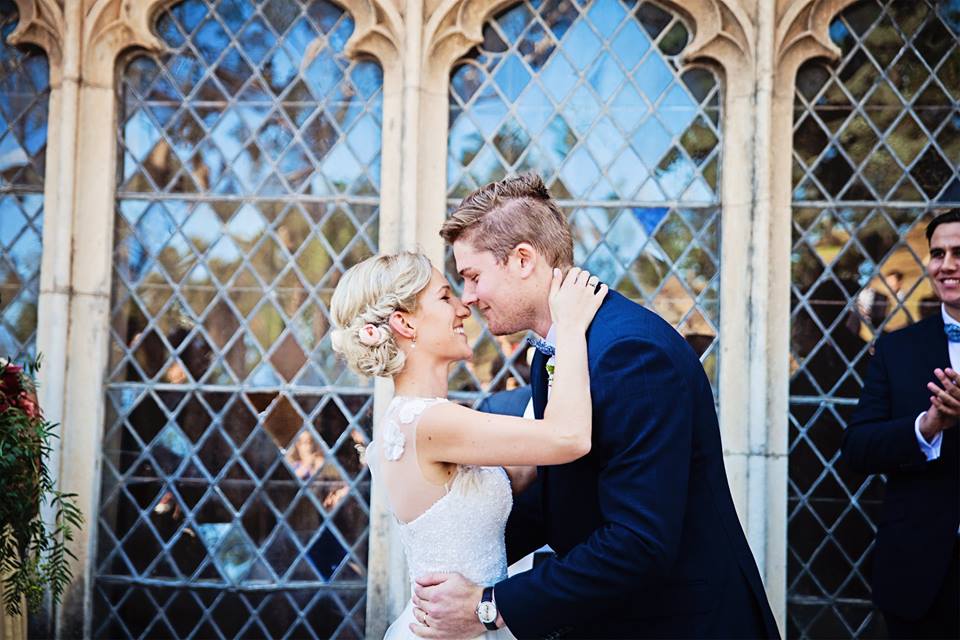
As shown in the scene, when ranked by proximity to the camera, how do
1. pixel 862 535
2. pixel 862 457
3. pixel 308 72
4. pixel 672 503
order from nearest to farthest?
pixel 672 503 < pixel 862 457 < pixel 862 535 < pixel 308 72

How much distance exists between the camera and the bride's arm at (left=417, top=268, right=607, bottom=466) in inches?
86.0

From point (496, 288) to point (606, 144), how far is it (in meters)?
2.09

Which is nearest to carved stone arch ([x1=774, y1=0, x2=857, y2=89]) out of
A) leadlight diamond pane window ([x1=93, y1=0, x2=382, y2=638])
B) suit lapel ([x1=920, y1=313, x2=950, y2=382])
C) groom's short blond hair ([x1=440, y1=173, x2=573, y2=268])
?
suit lapel ([x1=920, y1=313, x2=950, y2=382])

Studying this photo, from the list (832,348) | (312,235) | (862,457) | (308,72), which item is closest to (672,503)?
(862,457)

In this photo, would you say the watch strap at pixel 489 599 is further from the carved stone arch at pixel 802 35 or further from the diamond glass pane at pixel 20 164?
the diamond glass pane at pixel 20 164

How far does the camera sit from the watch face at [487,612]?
2.32 metres

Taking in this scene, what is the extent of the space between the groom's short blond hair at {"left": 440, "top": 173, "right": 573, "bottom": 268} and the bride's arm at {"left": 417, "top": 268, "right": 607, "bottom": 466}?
9 centimetres

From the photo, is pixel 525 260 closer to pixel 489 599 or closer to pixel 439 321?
pixel 439 321

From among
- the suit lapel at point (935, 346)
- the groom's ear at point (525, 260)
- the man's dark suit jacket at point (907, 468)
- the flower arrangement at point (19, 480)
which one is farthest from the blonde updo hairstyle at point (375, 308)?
the suit lapel at point (935, 346)

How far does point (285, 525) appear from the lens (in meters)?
4.28

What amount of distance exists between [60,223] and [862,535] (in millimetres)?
3749

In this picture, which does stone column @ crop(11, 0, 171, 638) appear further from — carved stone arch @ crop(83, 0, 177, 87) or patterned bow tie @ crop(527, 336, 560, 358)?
patterned bow tie @ crop(527, 336, 560, 358)

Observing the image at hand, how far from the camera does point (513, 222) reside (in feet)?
7.89

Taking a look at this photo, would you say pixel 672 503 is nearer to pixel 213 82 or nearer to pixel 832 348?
pixel 832 348
